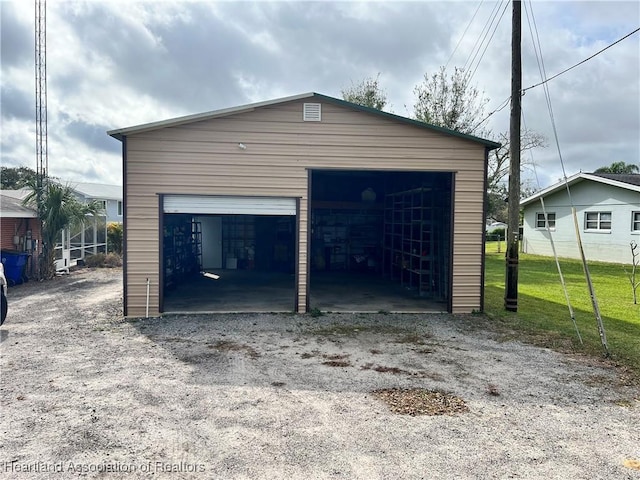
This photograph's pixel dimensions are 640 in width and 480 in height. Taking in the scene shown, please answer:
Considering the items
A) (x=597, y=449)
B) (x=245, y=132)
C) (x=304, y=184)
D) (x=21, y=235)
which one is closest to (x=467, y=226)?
(x=304, y=184)

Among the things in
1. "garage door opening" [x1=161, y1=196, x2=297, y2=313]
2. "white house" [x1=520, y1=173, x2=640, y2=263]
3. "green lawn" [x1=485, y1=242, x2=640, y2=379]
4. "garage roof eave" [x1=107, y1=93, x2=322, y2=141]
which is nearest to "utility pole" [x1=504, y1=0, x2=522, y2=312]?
"green lawn" [x1=485, y1=242, x2=640, y2=379]

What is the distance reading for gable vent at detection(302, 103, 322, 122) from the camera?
837cm

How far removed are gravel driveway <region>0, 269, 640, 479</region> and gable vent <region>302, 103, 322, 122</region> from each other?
13.0ft

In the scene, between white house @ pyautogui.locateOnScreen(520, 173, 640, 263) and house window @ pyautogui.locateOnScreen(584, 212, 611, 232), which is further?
house window @ pyautogui.locateOnScreen(584, 212, 611, 232)

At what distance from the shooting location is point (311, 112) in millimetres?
8367

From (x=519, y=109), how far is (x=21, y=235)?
14.2m

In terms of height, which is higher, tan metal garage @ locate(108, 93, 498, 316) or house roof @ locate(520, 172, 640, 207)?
house roof @ locate(520, 172, 640, 207)

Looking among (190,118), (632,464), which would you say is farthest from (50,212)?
(632,464)

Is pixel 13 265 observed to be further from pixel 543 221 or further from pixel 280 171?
pixel 543 221

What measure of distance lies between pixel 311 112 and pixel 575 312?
22.1 feet

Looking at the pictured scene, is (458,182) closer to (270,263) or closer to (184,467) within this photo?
(184,467)

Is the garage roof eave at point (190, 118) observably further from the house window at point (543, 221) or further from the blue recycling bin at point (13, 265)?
the house window at point (543, 221)

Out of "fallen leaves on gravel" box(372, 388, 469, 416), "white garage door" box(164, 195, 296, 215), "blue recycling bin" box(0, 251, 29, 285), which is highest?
"white garage door" box(164, 195, 296, 215)

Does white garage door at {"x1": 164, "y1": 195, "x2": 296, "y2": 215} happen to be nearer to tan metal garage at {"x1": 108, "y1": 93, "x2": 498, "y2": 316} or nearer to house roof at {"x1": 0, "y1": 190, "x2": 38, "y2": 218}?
tan metal garage at {"x1": 108, "y1": 93, "x2": 498, "y2": 316}
